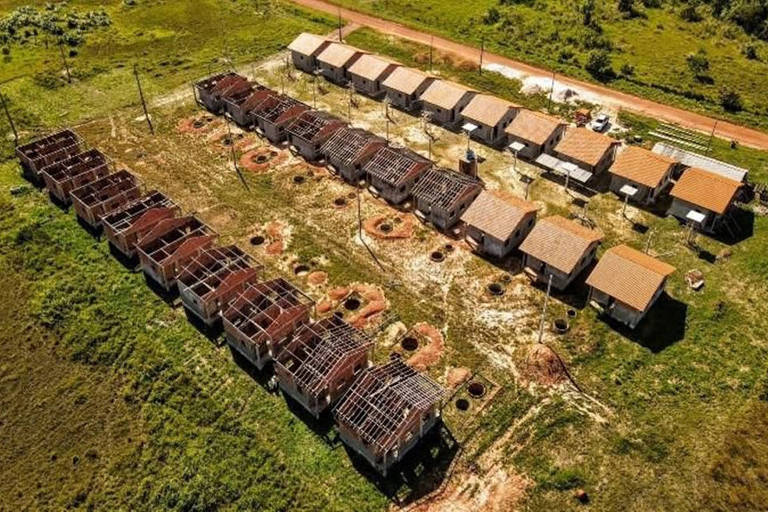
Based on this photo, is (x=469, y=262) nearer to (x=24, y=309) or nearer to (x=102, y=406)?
(x=102, y=406)

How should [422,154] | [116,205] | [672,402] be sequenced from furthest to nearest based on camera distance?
1. [422,154]
2. [116,205]
3. [672,402]

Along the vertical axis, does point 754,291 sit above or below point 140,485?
above

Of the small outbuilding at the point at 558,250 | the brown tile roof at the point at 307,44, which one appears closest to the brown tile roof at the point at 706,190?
the small outbuilding at the point at 558,250

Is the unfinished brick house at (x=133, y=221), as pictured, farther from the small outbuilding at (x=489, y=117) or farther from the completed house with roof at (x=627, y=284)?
the completed house with roof at (x=627, y=284)

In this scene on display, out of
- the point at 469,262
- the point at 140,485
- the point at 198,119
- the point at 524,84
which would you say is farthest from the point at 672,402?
the point at 198,119

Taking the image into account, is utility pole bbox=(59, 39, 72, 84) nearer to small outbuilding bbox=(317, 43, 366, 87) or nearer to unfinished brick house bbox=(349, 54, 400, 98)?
small outbuilding bbox=(317, 43, 366, 87)

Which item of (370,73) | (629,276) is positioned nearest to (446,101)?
(370,73)
